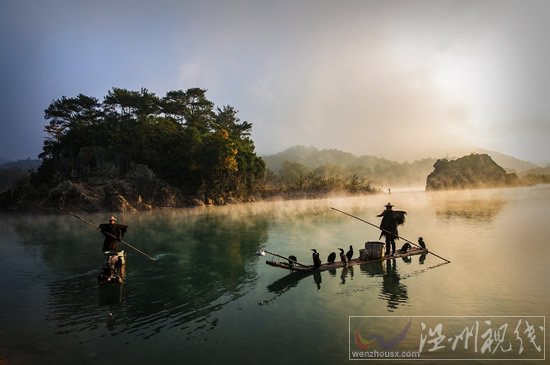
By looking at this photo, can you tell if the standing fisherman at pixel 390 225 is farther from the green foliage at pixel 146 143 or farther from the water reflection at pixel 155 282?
the green foliage at pixel 146 143

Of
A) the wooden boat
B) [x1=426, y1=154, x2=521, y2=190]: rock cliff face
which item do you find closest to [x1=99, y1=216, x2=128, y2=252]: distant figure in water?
the wooden boat

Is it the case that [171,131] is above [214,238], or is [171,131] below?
above

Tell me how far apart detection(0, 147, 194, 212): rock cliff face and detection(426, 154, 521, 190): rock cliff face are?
13194 cm

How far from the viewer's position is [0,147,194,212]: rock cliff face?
65250mm

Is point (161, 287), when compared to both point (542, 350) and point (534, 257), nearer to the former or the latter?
point (542, 350)

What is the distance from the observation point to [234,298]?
647 inches

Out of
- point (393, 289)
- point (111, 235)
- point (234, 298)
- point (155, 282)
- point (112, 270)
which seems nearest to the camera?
point (234, 298)

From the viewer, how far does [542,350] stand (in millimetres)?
10922

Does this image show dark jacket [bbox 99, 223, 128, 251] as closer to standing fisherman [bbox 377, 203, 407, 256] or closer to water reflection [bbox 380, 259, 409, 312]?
water reflection [bbox 380, 259, 409, 312]

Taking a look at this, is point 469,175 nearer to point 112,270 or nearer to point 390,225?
point 390,225

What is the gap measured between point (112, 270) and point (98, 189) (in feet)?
185

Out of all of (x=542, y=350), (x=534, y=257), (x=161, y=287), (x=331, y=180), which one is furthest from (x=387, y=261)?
(x=331, y=180)

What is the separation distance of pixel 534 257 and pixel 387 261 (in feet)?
29.7

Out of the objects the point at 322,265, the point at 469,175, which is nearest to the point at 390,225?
the point at 322,265
